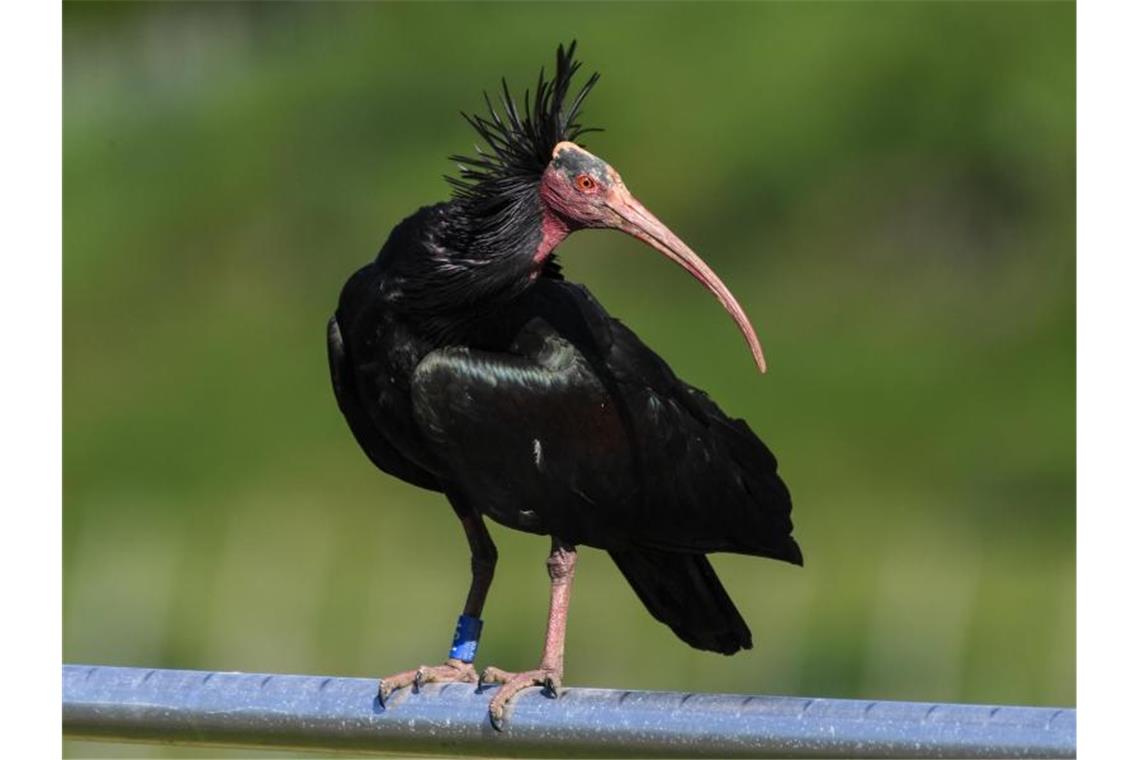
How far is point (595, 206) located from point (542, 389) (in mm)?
444

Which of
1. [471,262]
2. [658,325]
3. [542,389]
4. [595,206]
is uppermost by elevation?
[595,206]

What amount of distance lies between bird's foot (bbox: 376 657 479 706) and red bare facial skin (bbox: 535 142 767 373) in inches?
37.6

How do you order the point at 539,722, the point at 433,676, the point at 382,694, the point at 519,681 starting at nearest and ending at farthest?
1. the point at 539,722
2. the point at 382,694
3. the point at 519,681
4. the point at 433,676

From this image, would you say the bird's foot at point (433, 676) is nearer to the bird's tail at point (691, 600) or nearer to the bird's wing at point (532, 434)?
the bird's wing at point (532, 434)

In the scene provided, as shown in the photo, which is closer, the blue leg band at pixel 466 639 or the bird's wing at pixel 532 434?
the bird's wing at pixel 532 434

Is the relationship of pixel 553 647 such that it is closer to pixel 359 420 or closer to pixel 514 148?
pixel 359 420

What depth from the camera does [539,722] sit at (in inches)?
199

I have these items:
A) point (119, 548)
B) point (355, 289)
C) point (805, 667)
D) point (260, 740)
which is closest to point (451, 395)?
point (355, 289)

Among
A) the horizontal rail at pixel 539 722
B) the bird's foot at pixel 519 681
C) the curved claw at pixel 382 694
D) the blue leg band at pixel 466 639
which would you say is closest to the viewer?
the horizontal rail at pixel 539 722

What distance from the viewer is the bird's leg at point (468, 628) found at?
591 cm

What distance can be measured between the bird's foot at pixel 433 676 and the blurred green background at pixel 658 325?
494 centimetres

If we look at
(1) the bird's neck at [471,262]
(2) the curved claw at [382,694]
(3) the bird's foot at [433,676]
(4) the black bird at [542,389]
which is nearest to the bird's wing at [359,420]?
(4) the black bird at [542,389]

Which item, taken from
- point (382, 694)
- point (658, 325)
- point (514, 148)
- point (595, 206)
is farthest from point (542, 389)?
point (658, 325)

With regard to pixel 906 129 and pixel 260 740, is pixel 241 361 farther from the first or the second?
pixel 260 740
